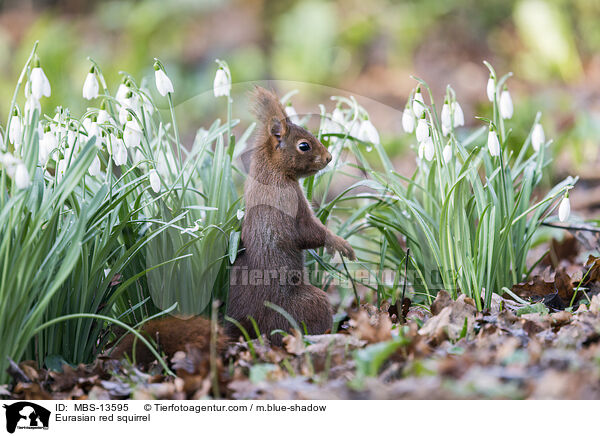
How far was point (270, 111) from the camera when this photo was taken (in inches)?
109

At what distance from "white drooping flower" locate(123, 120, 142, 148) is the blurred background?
396 centimetres

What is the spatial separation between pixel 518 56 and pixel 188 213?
7.62m

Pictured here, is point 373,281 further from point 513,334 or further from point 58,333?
point 58,333

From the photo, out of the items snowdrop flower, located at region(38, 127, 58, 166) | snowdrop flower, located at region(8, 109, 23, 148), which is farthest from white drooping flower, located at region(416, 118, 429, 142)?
snowdrop flower, located at region(8, 109, 23, 148)

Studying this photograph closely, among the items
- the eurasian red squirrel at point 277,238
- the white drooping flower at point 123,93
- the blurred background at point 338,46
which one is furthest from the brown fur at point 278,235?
the blurred background at point 338,46

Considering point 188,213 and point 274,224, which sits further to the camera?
point 188,213

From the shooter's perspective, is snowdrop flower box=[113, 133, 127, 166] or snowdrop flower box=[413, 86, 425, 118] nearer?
snowdrop flower box=[113, 133, 127, 166]

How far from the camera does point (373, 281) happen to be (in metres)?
3.46

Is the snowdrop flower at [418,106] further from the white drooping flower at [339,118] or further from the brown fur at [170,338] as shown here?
the brown fur at [170,338]

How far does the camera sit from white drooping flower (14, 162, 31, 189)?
205 centimetres
